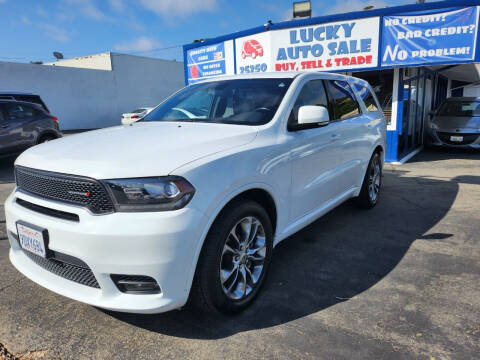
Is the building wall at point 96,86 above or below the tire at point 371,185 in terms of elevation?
above

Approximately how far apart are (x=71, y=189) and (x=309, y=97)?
2334 millimetres

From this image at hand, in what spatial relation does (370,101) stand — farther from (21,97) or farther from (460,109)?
(21,97)

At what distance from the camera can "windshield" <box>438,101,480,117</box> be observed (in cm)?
1052

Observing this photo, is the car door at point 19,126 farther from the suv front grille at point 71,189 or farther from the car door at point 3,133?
the suv front grille at point 71,189

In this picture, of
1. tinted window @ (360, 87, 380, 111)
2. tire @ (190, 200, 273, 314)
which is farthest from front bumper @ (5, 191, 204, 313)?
tinted window @ (360, 87, 380, 111)

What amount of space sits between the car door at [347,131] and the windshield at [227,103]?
2.92ft

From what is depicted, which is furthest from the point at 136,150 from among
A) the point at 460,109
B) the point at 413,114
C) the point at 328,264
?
the point at 460,109

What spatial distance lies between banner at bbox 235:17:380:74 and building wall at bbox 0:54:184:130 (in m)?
15.7

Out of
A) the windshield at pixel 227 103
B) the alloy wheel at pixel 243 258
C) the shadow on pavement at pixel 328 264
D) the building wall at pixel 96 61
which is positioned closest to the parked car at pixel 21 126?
Answer: the windshield at pixel 227 103

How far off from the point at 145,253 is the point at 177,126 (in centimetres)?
141

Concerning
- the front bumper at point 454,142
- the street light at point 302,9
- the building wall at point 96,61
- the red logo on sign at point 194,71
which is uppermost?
the building wall at point 96,61

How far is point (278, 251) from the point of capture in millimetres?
3834

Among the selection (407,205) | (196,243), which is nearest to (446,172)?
(407,205)

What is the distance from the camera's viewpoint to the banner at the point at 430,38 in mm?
7551
